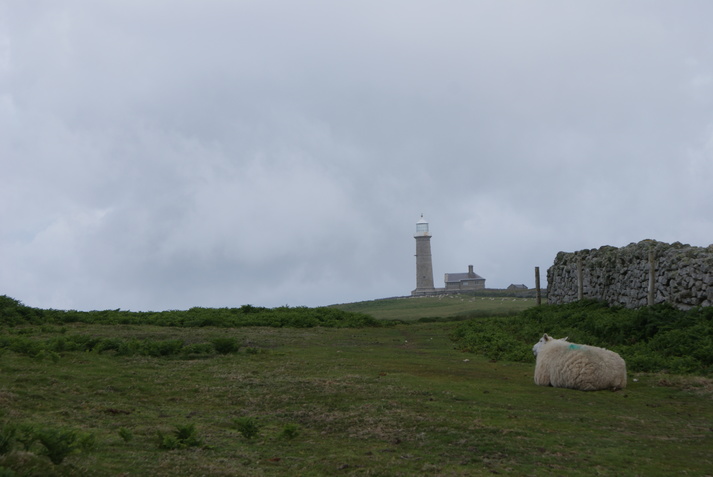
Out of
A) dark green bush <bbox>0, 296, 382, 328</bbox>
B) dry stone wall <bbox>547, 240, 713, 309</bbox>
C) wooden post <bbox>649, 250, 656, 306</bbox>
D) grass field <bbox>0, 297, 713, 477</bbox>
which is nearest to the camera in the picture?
grass field <bbox>0, 297, 713, 477</bbox>

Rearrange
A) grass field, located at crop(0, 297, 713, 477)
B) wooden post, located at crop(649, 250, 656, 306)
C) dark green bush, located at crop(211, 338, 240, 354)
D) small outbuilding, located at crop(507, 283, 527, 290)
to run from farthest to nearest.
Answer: small outbuilding, located at crop(507, 283, 527, 290)
wooden post, located at crop(649, 250, 656, 306)
dark green bush, located at crop(211, 338, 240, 354)
grass field, located at crop(0, 297, 713, 477)

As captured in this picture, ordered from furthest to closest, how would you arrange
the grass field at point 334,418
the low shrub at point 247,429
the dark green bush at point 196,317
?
the dark green bush at point 196,317 → the low shrub at point 247,429 → the grass field at point 334,418

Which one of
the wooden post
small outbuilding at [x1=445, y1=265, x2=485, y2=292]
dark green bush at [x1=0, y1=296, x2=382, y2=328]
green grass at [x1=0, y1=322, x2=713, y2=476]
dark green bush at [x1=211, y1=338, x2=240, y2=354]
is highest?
small outbuilding at [x1=445, y1=265, x2=485, y2=292]

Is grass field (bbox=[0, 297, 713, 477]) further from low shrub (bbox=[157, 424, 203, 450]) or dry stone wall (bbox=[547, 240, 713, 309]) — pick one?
dry stone wall (bbox=[547, 240, 713, 309])

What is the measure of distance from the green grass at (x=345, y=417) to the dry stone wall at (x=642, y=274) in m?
7.90

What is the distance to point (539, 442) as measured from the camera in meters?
8.69

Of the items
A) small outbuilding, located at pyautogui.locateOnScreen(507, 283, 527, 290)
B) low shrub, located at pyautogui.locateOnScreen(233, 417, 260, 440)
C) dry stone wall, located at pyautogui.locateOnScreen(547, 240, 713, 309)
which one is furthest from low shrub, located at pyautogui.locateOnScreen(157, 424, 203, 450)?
small outbuilding, located at pyautogui.locateOnScreen(507, 283, 527, 290)

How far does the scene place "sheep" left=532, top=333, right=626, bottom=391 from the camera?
13523 millimetres

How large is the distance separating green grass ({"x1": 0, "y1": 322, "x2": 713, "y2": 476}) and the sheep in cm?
37

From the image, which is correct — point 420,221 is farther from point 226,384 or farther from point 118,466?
point 118,466

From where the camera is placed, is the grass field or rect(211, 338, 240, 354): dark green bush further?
rect(211, 338, 240, 354): dark green bush

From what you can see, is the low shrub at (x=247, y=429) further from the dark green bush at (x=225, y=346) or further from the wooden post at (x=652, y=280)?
the wooden post at (x=652, y=280)

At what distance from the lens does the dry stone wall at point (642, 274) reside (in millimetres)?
21859

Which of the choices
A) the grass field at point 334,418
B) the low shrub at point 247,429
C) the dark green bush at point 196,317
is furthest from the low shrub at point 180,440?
the dark green bush at point 196,317
